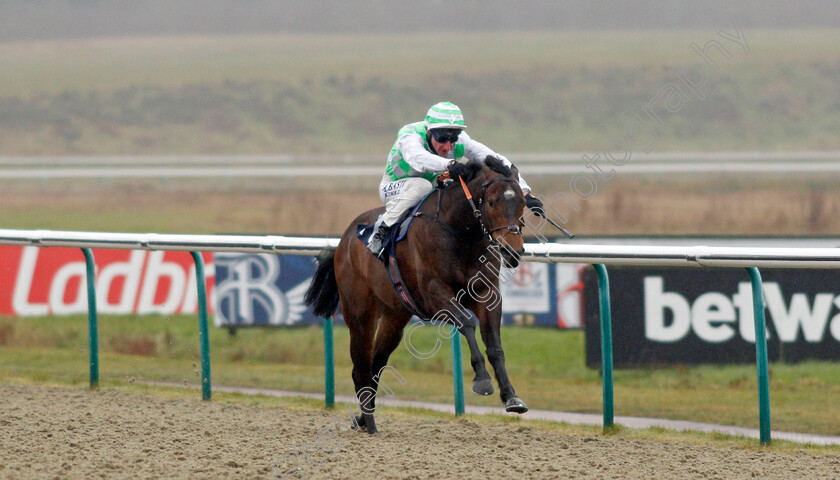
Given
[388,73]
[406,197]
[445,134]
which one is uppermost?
[388,73]

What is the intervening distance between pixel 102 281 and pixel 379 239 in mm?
5551

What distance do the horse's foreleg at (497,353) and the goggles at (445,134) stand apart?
934 mm

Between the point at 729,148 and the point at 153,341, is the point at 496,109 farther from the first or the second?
the point at 153,341

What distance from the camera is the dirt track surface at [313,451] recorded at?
4586 millimetres

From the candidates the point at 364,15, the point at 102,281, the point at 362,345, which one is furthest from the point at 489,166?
the point at 364,15

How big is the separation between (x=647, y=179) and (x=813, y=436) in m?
15.6

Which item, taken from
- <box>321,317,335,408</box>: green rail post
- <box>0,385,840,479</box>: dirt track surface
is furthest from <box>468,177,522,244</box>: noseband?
<box>321,317,335,408</box>: green rail post

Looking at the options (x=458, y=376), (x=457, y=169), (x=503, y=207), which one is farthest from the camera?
(x=458, y=376)

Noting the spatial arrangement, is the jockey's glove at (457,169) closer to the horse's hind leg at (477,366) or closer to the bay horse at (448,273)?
the bay horse at (448,273)

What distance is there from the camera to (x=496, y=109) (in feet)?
113

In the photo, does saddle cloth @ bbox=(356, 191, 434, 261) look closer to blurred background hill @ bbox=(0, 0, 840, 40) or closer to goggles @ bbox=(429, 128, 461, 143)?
goggles @ bbox=(429, 128, 461, 143)

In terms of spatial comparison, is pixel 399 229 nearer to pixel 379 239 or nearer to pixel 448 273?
pixel 379 239

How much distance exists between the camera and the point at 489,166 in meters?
5.08

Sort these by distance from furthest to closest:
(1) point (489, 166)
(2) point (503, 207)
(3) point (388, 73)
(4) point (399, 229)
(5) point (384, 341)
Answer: (3) point (388, 73)
(5) point (384, 341)
(4) point (399, 229)
(1) point (489, 166)
(2) point (503, 207)
